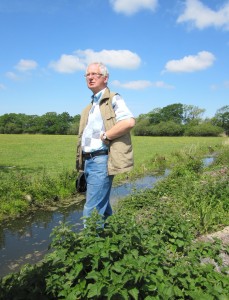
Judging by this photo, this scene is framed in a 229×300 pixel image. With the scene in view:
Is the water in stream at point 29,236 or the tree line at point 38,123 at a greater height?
the tree line at point 38,123

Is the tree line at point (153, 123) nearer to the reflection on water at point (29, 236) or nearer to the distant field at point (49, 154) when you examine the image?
the distant field at point (49, 154)

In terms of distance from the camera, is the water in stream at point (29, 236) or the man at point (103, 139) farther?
the water in stream at point (29, 236)

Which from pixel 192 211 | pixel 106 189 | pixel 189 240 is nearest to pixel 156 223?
pixel 189 240

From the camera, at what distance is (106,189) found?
12.8 feet

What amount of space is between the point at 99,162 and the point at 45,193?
216 inches

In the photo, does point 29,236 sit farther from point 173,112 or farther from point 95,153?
point 173,112

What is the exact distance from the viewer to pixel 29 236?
647 centimetres

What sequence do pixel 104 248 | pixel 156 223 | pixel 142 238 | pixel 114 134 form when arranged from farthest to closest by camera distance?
pixel 156 223 < pixel 114 134 < pixel 142 238 < pixel 104 248

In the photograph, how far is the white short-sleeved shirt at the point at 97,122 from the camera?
3.74 m

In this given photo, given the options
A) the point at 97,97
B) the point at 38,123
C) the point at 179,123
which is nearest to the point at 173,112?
the point at 179,123

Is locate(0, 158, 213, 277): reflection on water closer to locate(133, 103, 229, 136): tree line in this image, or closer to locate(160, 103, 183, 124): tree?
locate(133, 103, 229, 136): tree line

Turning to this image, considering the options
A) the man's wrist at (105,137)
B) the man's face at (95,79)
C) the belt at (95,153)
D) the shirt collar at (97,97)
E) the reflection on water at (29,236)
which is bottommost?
the reflection on water at (29,236)

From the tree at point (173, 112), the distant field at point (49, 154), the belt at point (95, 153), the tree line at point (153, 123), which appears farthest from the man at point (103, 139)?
the tree at point (173, 112)

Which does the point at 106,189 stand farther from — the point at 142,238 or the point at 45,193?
the point at 45,193
